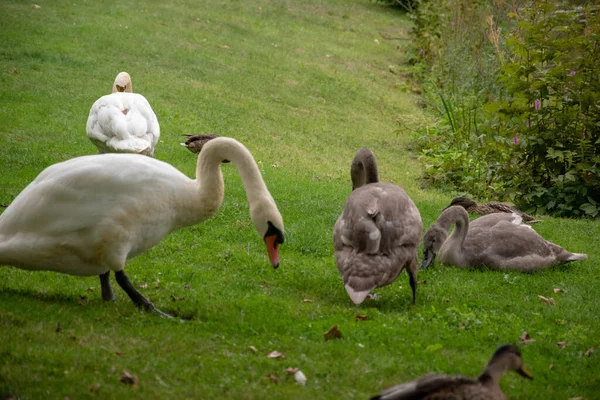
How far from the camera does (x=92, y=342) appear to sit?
19.3 feet

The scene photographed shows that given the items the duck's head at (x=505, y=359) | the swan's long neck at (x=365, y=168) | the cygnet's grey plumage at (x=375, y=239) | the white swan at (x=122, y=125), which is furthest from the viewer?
the white swan at (x=122, y=125)

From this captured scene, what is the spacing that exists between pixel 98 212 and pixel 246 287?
6.62 feet

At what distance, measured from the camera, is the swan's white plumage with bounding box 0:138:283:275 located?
650 centimetres

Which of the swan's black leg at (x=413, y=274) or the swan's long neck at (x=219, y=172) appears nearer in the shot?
the swan's long neck at (x=219, y=172)

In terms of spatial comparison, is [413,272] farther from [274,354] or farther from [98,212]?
[98,212]

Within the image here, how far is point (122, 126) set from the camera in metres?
11.4

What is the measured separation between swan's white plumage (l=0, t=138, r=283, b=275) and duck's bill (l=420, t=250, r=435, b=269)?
10.5ft

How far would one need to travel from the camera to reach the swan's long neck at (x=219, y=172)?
685 cm

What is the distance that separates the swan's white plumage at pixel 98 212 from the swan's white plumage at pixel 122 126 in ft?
15.1

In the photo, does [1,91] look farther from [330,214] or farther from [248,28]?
[248,28]

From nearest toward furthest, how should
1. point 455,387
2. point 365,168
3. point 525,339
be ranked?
point 455,387 < point 525,339 < point 365,168

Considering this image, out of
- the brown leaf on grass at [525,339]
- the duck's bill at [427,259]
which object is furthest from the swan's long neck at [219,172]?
the duck's bill at [427,259]

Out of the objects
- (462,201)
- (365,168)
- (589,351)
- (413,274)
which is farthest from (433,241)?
(589,351)

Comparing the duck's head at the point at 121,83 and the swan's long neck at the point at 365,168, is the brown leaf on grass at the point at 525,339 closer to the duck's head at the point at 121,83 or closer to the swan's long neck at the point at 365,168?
the swan's long neck at the point at 365,168
